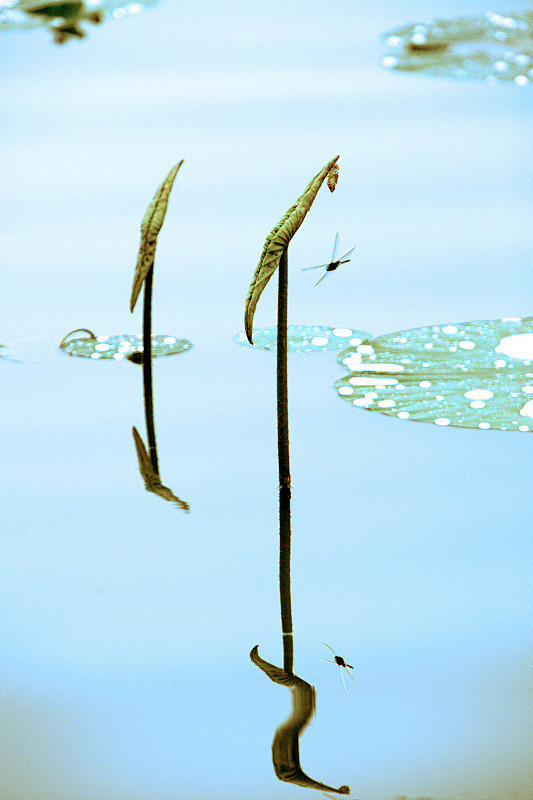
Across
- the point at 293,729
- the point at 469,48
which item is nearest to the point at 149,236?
the point at 293,729

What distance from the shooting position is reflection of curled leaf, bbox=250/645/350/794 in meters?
0.53

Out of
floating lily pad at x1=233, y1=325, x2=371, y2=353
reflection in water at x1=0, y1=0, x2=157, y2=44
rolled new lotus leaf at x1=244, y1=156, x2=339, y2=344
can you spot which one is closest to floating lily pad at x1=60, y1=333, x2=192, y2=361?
floating lily pad at x1=233, y1=325, x2=371, y2=353

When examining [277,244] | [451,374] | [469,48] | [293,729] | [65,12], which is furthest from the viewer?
[65,12]

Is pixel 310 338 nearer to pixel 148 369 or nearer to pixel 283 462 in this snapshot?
pixel 148 369

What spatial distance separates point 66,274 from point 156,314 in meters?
0.28

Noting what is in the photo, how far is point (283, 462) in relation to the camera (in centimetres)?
88

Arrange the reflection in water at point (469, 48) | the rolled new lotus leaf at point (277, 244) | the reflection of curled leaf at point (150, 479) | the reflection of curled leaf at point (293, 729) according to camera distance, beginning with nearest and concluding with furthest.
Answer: the reflection of curled leaf at point (293, 729) < the rolled new lotus leaf at point (277, 244) < the reflection of curled leaf at point (150, 479) < the reflection in water at point (469, 48)

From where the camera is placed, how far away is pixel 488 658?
2.07 ft

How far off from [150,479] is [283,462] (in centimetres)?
16

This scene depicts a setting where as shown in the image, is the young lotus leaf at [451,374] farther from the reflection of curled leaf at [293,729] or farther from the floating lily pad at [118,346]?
the reflection of curled leaf at [293,729]

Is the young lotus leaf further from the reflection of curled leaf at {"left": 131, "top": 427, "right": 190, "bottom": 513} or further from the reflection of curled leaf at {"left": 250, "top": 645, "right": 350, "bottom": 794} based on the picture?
the reflection of curled leaf at {"left": 250, "top": 645, "right": 350, "bottom": 794}

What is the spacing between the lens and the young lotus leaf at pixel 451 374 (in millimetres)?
998

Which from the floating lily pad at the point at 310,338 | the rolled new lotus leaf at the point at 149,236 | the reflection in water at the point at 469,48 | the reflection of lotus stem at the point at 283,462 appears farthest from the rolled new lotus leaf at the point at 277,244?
the reflection in water at the point at 469,48

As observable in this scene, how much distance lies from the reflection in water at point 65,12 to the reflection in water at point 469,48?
2.94 ft
